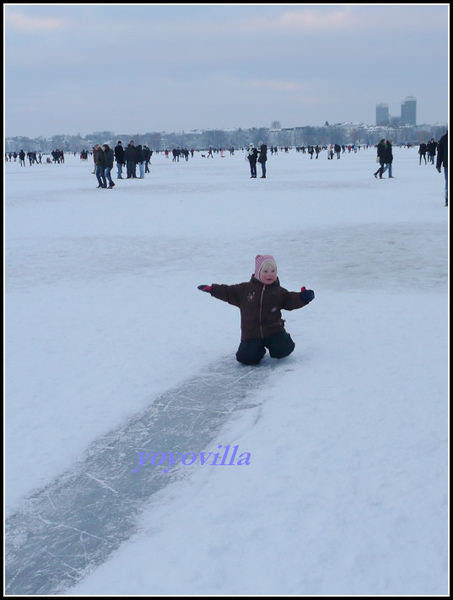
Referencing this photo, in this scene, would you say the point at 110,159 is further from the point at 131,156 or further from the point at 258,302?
the point at 258,302

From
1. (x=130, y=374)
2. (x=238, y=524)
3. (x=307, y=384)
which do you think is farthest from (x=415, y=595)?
(x=130, y=374)

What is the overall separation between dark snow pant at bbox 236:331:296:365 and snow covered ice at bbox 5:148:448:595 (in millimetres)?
83

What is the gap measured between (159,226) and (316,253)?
13.0 feet

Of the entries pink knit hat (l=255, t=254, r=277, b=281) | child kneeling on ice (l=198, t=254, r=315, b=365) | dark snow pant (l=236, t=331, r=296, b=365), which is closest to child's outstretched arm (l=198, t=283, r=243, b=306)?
child kneeling on ice (l=198, t=254, r=315, b=365)

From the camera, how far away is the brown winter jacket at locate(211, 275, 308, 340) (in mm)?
4680

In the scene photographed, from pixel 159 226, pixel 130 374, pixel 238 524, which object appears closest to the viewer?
pixel 238 524

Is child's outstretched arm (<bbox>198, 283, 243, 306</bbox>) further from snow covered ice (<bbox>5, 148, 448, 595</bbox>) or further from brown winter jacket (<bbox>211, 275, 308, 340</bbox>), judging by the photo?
snow covered ice (<bbox>5, 148, 448, 595</bbox>)

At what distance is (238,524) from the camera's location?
2680 mm

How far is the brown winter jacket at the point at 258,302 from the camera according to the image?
4.68 metres

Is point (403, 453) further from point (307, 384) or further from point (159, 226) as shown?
point (159, 226)

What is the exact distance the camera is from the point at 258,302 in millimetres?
4680

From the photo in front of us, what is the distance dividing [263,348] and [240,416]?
3.21ft

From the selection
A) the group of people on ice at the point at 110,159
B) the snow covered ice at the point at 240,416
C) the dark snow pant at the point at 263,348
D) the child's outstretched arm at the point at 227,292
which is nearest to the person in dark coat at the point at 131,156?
the group of people on ice at the point at 110,159

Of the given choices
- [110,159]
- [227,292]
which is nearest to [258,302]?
[227,292]
